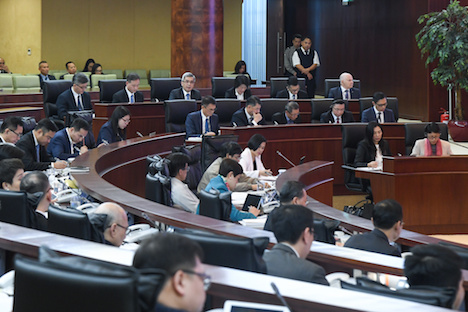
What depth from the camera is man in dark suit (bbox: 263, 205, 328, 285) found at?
2.58 metres

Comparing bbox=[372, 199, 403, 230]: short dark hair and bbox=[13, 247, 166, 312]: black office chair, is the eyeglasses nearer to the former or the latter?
bbox=[13, 247, 166, 312]: black office chair

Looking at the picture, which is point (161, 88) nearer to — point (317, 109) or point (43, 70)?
point (317, 109)

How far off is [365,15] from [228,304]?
44.4 feet

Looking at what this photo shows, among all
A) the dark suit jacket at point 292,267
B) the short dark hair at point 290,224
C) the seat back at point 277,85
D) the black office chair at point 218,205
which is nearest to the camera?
the dark suit jacket at point 292,267

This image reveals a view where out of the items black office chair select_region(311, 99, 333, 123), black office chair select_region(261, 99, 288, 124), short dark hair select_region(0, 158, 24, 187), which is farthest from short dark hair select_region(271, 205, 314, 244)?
black office chair select_region(311, 99, 333, 123)

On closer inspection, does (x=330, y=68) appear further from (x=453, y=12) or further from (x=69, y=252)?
(x=69, y=252)

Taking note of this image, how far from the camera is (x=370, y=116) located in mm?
9375

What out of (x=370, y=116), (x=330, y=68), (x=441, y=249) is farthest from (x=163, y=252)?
(x=330, y=68)

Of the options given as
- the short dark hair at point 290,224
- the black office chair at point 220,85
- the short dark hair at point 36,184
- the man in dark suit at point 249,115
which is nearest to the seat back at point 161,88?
the black office chair at point 220,85

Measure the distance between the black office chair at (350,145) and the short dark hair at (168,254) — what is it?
6.81 metres

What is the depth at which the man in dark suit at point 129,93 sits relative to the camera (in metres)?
9.82

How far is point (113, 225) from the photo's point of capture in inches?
127

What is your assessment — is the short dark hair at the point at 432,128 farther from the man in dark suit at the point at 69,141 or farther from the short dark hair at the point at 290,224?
the short dark hair at the point at 290,224

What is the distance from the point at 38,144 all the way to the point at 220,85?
5006mm
